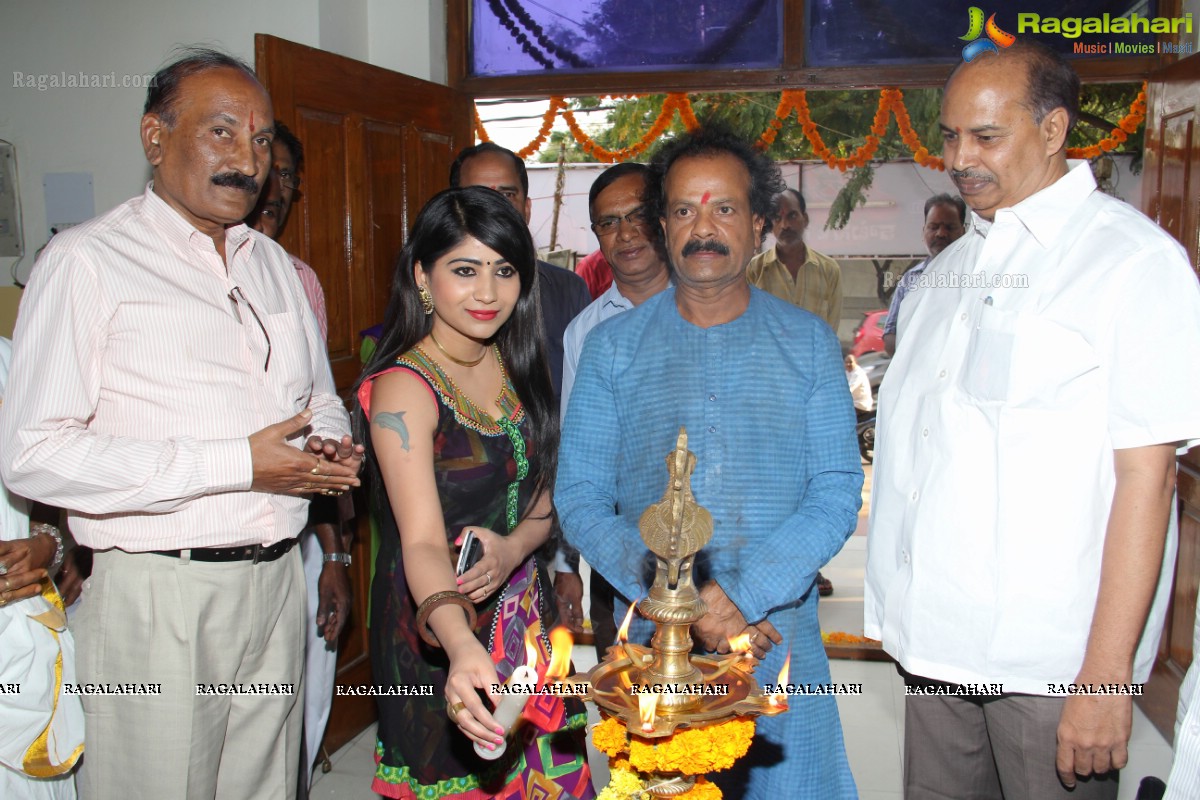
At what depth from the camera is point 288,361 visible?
7.09 ft

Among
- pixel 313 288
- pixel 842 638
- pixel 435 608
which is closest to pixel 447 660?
pixel 435 608

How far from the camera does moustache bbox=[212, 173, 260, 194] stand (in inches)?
78.5

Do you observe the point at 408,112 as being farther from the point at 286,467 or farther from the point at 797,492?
the point at 797,492

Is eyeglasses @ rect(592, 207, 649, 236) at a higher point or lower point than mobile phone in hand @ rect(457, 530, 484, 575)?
higher

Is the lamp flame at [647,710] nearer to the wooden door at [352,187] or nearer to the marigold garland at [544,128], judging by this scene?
the wooden door at [352,187]

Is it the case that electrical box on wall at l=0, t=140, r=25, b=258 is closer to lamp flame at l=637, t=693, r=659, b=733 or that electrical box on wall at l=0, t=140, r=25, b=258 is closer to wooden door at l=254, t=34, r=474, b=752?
wooden door at l=254, t=34, r=474, b=752

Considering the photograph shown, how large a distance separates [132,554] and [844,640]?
3.61 m

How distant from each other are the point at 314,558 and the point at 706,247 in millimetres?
1807

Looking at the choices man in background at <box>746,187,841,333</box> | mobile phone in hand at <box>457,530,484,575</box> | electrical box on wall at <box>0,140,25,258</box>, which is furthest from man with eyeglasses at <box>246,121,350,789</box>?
man in background at <box>746,187,841,333</box>

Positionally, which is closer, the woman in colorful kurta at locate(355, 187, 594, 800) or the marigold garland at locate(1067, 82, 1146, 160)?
the woman in colorful kurta at locate(355, 187, 594, 800)

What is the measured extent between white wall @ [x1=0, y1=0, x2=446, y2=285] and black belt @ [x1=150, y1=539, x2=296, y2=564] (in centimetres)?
226

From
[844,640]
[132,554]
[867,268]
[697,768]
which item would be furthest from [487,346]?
[867,268]

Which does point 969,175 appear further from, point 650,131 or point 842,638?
point 650,131

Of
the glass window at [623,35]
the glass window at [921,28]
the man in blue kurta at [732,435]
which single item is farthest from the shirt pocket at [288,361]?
the glass window at [921,28]
